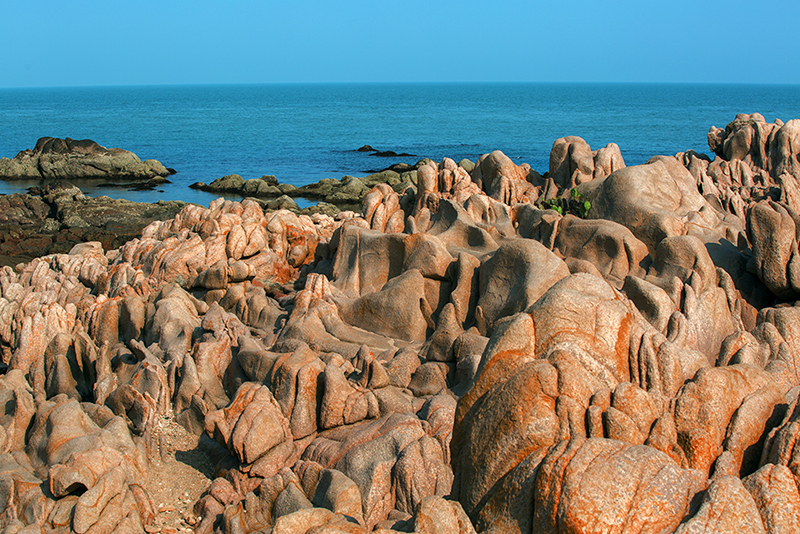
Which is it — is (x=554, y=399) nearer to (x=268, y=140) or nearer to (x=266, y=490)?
(x=266, y=490)

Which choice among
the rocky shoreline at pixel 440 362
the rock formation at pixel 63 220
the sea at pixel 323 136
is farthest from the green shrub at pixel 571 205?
the sea at pixel 323 136

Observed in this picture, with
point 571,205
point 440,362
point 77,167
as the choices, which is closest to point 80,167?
point 77,167

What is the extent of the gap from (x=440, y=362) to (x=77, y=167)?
58.9 meters

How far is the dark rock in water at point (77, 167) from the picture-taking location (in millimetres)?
61938

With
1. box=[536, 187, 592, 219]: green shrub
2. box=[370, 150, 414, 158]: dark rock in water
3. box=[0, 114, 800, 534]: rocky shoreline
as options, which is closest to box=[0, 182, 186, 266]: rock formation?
box=[0, 114, 800, 534]: rocky shoreline

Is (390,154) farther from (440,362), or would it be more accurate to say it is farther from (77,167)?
(440,362)

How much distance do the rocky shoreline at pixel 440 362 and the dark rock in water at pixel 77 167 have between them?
138 feet

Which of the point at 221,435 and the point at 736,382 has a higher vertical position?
the point at 736,382

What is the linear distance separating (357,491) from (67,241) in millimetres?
28886

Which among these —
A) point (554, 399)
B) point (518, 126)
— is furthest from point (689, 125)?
point (554, 399)

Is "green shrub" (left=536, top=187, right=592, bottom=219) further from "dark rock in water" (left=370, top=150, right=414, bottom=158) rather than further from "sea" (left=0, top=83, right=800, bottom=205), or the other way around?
"dark rock in water" (left=370, top=150, right=414, bottom=158)

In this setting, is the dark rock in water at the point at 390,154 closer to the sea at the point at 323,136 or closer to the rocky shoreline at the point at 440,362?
the sea at the point at 323,136

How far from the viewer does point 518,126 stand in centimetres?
11338

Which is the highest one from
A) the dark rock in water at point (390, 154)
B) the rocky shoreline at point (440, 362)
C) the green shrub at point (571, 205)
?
the green shrub at point (571, 205)
